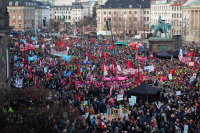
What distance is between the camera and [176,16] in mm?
103812

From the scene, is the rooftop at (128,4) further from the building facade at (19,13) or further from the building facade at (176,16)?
the building facade at (19,13)

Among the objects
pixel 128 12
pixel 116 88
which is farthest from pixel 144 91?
pixel 128 12

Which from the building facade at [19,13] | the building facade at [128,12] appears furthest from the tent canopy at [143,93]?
the building facade at [19,13]

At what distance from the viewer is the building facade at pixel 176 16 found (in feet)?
336

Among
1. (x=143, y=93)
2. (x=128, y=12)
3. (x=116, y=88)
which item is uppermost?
(x=128, y=12)

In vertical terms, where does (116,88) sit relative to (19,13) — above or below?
below

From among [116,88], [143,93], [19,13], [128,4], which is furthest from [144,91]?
[19,13]

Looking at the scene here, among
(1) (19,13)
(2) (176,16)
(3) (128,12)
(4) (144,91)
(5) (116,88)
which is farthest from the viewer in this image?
(1) (19,13)

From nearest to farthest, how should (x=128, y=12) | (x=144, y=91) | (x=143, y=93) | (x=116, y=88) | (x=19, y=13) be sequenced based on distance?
1. (x=143, y=93)
2. (x=144, y=91)
3. (x=116, y=88)
4. (x=128, y=12)
5. (x=19, y=13)

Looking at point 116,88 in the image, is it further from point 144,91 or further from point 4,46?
point 4,46

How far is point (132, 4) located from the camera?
123125 mm

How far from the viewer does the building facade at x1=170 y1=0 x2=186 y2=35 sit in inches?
4033

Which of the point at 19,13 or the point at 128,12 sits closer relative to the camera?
the point at 128,12

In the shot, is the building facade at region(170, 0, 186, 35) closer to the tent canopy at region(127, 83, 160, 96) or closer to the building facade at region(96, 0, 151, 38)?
the building facade at region(96, 0, 151, 38)
